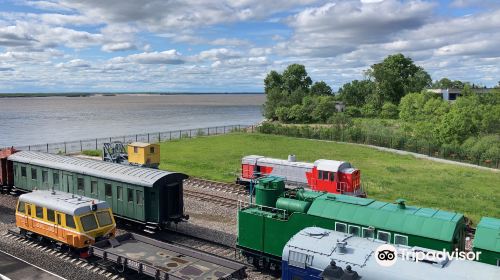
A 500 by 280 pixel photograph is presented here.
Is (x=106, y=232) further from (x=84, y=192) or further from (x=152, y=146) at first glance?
(x=152, y=146)

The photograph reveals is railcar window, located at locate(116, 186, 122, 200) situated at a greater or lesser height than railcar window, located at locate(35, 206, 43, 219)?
greater

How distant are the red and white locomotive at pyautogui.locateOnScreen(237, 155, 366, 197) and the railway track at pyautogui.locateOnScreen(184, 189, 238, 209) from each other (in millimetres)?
2513

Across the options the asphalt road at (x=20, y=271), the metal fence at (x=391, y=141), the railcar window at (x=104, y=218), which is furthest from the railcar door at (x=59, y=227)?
the metal fence at (x=391, y=141)

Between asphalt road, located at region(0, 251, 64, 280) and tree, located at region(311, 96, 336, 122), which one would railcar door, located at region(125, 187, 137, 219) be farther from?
tree, located at region(311, 96, 336, 122)

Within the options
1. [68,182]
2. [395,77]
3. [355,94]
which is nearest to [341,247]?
[68,182]

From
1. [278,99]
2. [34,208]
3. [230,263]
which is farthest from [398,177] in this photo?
[278,99]

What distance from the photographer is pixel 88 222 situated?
18375 millimetres

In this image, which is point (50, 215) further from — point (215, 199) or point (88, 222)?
point (215, 199)

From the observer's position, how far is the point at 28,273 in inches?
677

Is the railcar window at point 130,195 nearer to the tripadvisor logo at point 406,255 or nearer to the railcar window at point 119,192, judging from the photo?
the railcar window at point 119,192

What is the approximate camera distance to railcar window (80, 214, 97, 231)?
1820cm

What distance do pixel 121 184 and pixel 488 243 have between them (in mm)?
17418

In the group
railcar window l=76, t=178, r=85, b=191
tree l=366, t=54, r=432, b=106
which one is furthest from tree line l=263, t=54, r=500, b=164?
railcar window l=76, t=178, r=85, b=191

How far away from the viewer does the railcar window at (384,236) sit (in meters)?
14.6
